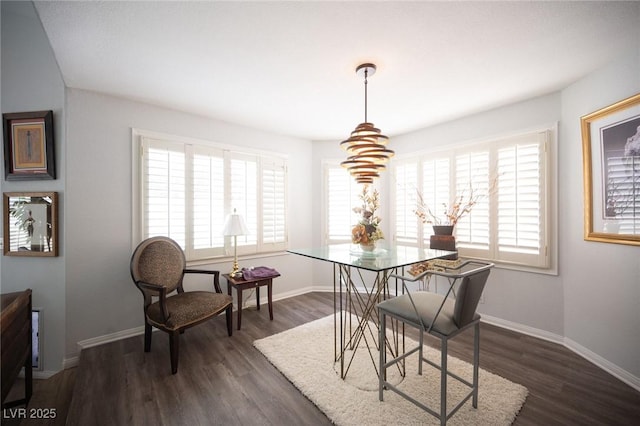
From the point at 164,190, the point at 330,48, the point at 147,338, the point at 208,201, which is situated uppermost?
the point at 330,48

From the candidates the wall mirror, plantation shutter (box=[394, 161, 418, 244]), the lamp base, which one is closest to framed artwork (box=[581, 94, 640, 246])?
plantation shutter (box=[394, 161, 418, 244])

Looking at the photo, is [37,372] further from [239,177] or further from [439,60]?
[439,60]

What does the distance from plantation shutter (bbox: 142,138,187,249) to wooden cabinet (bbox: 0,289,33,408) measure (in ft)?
3.73

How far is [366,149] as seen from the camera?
2031 millimetres

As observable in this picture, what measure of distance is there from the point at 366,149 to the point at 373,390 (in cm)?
188

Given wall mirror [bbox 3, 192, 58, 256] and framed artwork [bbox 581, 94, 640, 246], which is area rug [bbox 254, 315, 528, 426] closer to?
framed artwork [bbox 581, 94, 640, 246]

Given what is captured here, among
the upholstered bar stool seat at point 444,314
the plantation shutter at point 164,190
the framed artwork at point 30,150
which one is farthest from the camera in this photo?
the plantation shutter at point 164,190

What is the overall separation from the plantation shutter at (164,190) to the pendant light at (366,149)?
2.21 m

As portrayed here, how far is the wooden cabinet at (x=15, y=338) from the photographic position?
5.40ft

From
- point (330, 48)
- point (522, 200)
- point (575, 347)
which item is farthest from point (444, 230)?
point (330, 48)

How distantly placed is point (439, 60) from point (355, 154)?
1062mm

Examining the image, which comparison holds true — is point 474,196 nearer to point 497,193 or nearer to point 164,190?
point 497,193

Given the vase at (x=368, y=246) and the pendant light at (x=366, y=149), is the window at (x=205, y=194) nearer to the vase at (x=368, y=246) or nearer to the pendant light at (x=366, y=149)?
the vase at (x=368, y=246)

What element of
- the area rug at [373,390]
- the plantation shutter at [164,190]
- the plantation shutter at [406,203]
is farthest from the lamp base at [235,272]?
the plantation shutter at [406,203]
